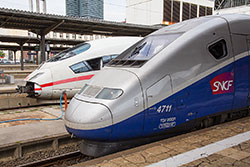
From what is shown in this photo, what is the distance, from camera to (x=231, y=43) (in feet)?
18.0

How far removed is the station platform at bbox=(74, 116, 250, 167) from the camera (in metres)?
3.73

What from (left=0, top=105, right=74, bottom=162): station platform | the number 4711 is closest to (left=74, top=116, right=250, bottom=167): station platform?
the number 4711

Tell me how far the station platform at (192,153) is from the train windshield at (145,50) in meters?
1.70

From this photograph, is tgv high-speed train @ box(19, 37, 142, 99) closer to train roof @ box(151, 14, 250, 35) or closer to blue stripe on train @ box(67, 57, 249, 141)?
train roof @ box(151, 14, 250, 35)

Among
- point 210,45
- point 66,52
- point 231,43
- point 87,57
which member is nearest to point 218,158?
point 210,45

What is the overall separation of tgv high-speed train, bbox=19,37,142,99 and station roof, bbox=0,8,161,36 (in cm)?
602

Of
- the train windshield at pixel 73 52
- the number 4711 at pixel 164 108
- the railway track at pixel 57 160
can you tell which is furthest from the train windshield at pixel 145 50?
the train windshield at pixel 73 52

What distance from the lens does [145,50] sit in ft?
17.2

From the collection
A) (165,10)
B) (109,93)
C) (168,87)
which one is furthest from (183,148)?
(165,10)

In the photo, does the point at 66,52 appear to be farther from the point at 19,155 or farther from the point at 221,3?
the point at 221,3

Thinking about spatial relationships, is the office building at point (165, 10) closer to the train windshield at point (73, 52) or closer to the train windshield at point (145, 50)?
the train windshield at point (73, 52)

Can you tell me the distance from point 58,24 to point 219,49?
1281cm

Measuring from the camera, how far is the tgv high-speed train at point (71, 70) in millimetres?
9188

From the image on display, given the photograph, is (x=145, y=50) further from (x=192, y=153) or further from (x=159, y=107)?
(x=192, y=153)
